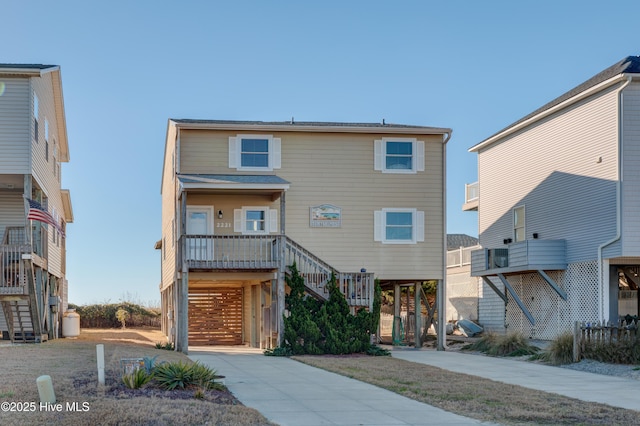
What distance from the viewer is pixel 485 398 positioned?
12852 millimetres

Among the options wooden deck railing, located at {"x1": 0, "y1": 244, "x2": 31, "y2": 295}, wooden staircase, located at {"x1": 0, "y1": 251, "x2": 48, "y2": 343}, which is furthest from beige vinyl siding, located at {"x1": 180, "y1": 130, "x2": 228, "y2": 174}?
wooden staircase, located at {"x1": 0, "y1": 251, "x2": 48, "y2": 343}

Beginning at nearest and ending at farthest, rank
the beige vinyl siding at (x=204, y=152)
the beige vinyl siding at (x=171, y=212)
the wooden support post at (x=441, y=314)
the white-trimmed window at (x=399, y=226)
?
the beige vinyl siding at (x=204, y=152) < the white-trimmed window at (x=399, y=226) < the wooden support post at (x=441, y=314) < the beige vinyl siding at (x=171, y=212)

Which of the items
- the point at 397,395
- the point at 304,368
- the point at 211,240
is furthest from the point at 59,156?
the point at 397,395

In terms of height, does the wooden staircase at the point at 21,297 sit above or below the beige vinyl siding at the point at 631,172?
below

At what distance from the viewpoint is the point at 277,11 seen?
20.7 m

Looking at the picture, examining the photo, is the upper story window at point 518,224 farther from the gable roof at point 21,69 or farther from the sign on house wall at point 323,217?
the gable roof at point 21,69

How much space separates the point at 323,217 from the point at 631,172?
9.18 meters

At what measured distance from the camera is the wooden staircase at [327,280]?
23469 millimetres

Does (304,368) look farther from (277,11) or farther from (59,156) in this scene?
(59,156)

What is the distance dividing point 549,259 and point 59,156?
1995cm

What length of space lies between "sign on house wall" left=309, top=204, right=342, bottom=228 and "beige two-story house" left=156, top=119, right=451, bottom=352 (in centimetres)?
3

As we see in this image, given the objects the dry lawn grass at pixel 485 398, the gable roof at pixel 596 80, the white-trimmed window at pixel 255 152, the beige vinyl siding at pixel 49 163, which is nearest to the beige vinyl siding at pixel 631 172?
the gable roof at pixel 596 80

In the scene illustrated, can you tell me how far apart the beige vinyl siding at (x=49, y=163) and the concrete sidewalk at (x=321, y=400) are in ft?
34.0

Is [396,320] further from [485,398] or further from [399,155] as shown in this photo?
[485,398]
